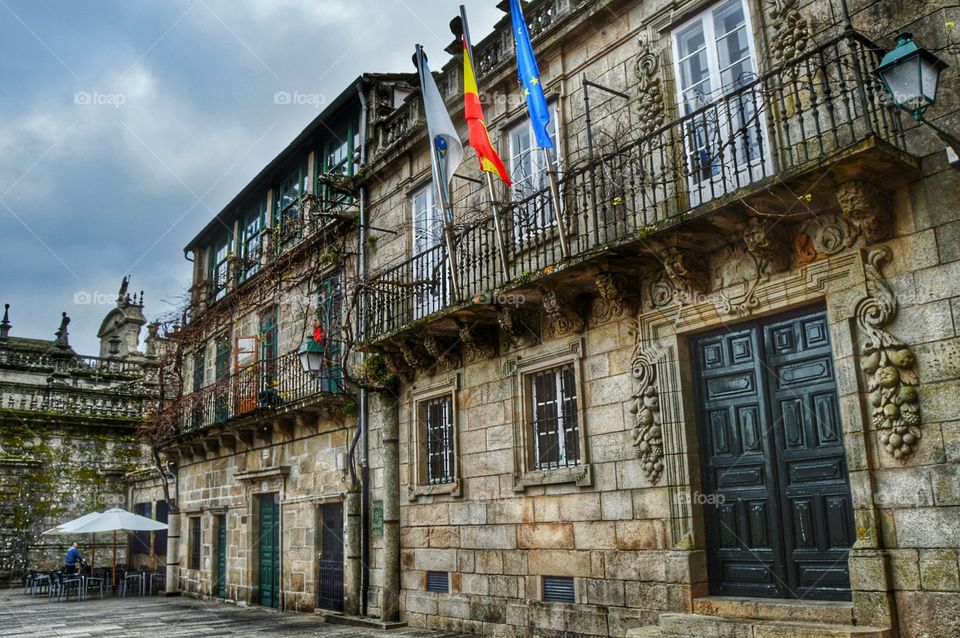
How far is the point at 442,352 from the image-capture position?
10.6 meters

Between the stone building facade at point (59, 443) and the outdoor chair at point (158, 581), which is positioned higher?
the stone building facade at point (59, 443)

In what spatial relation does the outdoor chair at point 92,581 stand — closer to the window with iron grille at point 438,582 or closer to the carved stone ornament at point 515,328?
the window with iron grille at point 438,582

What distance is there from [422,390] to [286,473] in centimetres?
473

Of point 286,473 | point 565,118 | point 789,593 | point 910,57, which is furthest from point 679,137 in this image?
point 286,473

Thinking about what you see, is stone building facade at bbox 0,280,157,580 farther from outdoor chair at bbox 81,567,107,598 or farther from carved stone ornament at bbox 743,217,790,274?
carved stone ornament at bbox 743,217,790,274

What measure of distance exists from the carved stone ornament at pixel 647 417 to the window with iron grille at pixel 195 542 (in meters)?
14.3

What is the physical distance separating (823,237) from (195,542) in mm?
16894

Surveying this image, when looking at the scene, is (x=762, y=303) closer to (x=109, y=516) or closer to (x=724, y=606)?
(x=724, y=606)

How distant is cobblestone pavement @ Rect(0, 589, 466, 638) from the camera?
36.8 feet

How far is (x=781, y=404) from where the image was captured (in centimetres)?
698

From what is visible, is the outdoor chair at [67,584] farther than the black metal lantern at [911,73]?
Yes

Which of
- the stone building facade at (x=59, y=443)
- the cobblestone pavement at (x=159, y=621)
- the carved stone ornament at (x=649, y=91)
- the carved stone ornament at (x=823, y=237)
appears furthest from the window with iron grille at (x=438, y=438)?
the stone building facade at (x=59, y=443)

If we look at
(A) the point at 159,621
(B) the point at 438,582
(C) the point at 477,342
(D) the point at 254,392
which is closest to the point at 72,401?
(D) the point at 254,392

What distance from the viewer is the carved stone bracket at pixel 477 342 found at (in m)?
9.78
